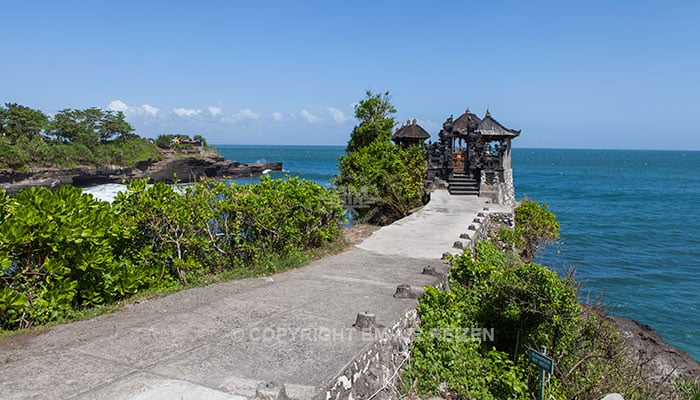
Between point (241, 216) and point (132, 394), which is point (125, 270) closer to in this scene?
point (241, 216)

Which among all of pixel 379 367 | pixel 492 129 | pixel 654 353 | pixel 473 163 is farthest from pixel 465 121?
pixel 379 367

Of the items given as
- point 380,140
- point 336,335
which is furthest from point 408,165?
point 336,335

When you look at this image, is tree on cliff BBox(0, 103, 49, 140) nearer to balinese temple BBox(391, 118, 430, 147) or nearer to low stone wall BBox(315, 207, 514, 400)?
balinese temple BBox(391, 118, 430, 147)

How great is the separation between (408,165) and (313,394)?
16450mm

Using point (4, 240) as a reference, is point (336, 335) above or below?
below

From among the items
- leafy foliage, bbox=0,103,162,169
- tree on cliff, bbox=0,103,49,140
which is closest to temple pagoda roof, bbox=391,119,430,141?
leafy foliage, bbox=0,103,162,169

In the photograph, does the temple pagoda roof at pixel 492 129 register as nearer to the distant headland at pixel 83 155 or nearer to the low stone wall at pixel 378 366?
the low stone wall at pixel 378 366

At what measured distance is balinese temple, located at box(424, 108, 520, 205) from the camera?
791 inches

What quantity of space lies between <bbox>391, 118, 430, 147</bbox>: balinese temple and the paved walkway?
18100 mm

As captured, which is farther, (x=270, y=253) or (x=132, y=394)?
(x=270, y=253)

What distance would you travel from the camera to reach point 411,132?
25844 mm

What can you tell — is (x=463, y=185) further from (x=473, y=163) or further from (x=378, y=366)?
(x=378, y=366)

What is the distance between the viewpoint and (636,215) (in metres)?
34.0

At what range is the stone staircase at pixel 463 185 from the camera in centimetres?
2012
